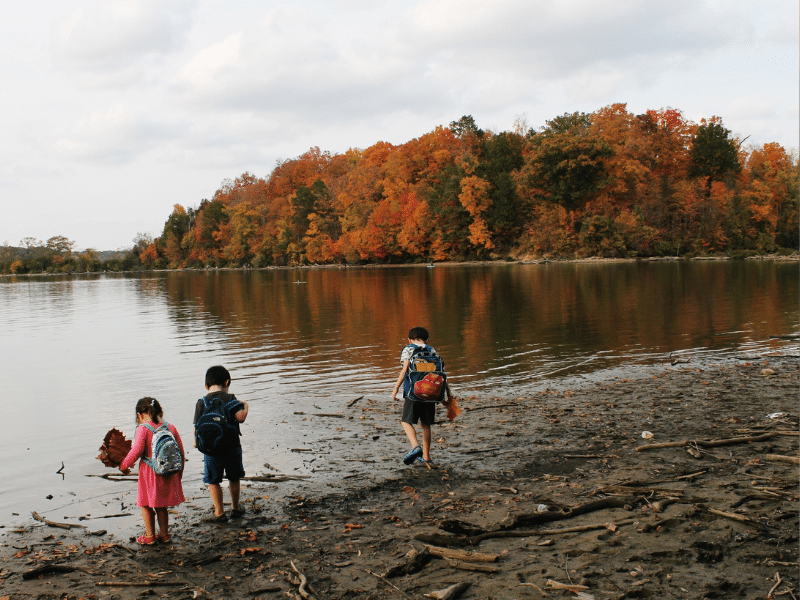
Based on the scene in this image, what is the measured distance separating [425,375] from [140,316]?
3222 cm

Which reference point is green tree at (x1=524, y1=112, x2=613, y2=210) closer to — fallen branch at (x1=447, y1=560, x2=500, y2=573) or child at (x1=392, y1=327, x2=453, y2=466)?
child at (x1=392, y1=327, x2=453, y2=466)

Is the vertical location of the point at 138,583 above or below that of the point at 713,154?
below

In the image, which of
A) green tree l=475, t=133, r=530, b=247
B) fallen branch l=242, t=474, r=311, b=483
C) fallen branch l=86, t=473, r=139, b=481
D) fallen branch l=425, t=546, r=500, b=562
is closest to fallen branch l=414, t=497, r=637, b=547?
fallen branch l=425, t=546, r=500, b=562

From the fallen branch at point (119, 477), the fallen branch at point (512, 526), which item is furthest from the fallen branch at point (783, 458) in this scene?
the fallen branch at point (119, 477)

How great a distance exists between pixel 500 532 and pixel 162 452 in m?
3.28

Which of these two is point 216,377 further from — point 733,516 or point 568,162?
point 568,162

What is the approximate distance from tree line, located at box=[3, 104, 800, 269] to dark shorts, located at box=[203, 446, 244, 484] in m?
77.6

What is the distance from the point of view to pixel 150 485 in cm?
625

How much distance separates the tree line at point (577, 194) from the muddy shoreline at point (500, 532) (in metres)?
75.4

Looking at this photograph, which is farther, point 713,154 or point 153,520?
point 713,154

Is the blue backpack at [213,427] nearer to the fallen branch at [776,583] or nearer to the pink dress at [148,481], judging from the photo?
the pink dress at [148,481]

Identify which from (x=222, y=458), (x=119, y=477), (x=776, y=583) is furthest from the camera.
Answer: (x=119, y=477)

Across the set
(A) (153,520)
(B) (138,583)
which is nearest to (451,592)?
(B) (138,583)

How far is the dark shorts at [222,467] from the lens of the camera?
6715mm
